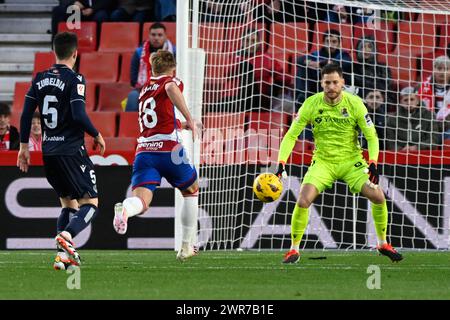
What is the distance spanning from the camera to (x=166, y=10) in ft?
57.9

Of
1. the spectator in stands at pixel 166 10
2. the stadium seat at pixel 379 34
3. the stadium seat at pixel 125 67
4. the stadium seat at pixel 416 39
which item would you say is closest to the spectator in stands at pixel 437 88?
the stadium seat at pixel 379 34

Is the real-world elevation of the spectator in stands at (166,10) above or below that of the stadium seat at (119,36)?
above

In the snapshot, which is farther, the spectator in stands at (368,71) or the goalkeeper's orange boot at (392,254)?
the spectator in stands at (368,71)

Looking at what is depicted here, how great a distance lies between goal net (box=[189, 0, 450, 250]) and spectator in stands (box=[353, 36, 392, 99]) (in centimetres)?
2

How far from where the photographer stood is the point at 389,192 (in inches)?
535

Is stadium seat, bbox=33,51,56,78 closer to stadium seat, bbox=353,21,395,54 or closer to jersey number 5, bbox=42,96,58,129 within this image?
stadium seat, bbox=353,21,395,54

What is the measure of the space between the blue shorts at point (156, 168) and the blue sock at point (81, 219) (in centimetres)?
57

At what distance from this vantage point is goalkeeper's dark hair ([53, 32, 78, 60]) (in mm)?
9695

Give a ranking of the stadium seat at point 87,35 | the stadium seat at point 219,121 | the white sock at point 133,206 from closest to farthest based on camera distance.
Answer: the white sock at point 133,206, the stadium seat at point 219,121, the stadium seat at point 87,35

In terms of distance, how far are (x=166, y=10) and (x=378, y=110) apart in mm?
4490

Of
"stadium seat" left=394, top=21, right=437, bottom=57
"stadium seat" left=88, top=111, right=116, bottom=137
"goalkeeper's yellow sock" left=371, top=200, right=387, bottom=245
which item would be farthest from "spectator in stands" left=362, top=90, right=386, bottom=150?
"stadium seat" left=88, top=111, right=116, bottom=137

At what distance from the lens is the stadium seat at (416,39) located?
16000 millimetres

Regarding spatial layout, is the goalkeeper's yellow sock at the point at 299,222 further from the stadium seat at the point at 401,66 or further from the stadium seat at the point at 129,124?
the stadium seat at the point at 129,124
